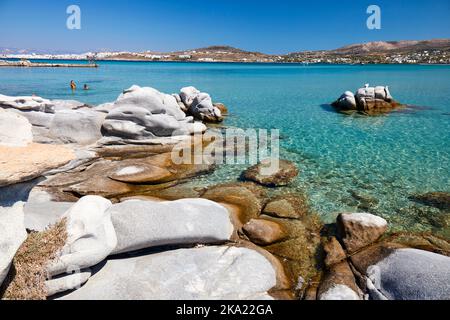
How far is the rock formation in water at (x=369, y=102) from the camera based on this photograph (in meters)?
31.8

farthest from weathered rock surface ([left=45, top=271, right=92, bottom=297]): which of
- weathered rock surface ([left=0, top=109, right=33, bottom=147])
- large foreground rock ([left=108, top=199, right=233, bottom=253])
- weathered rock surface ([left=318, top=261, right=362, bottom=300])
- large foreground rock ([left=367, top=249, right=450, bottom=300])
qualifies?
large foreground rock ([left=367, top=249, right=450, bottom=300])

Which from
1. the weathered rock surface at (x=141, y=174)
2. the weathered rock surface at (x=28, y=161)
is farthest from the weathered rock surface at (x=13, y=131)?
the weathered rock surface at (x=141, y=174)

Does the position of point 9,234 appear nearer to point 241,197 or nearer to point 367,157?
point 241,197

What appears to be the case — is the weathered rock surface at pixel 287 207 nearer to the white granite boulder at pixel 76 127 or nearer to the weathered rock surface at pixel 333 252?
the weathered rock surface at pixel 333 252

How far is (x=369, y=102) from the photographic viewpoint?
105 ft

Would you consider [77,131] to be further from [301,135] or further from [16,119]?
[301,135]

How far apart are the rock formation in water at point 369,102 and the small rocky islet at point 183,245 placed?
859 inches

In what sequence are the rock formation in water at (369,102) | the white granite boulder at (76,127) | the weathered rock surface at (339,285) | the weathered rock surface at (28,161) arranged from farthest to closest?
1. the rock formation in water at (369,102)
2. the white granite boulder at (76,127)
3. the weathered rock surface at (339,285)
4. the weathered rock surface at (28,161)

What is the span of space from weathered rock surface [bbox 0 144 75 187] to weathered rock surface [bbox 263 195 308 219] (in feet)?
23.3

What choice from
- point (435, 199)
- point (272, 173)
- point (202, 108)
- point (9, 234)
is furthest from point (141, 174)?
point (202, 108)

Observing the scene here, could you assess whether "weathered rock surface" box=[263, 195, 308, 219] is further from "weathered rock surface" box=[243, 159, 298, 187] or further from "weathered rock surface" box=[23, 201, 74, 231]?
"weathered rock surface" box=[23, 201, 74, 231]

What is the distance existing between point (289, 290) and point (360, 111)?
97.1 ft

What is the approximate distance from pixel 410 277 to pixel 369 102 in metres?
29.2

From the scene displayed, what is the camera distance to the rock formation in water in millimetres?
31844
